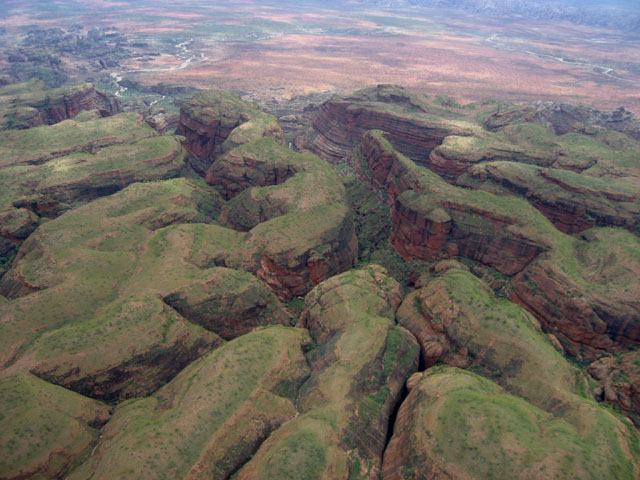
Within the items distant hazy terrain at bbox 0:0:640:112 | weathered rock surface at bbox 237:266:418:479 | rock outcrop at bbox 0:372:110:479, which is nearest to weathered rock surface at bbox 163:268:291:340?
weathered rock surface at bbox 237:266:418:479

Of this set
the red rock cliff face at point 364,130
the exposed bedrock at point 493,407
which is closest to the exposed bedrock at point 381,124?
the red rock cliff face at point 364,130

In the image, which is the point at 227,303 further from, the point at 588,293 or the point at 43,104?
the point at 43,104

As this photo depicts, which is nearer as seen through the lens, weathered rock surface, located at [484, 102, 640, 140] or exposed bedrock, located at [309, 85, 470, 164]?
exposed bedrock, located at [309, 85, 470, 164]

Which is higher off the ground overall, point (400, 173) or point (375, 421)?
point (400, 173)

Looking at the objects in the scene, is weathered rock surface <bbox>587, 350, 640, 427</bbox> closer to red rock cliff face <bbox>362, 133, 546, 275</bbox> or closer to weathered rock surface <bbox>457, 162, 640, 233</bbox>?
red rock cliff face <bbox>362, 133, 546, 275</bbox>

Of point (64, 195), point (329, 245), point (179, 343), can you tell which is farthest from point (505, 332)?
point (64, 195)

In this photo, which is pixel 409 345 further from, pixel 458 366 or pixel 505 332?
pixel 505 332

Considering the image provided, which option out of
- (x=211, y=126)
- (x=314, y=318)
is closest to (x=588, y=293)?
(x=314, y=318)
